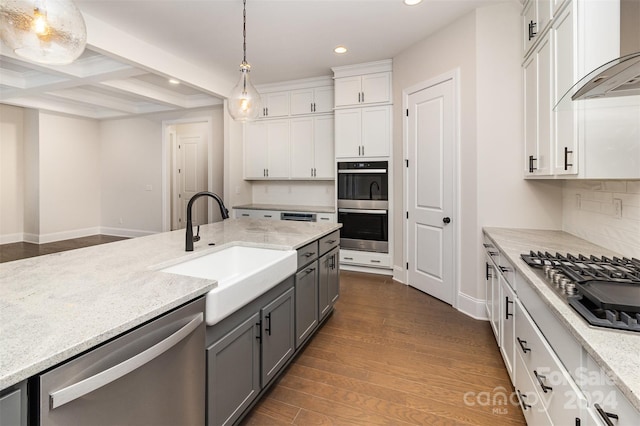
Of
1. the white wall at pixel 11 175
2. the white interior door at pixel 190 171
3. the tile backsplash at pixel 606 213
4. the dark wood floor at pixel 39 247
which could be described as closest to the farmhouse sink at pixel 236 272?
the tile backsplash at pixel 606 213

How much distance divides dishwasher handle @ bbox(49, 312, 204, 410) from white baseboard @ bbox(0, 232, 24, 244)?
7599 mm

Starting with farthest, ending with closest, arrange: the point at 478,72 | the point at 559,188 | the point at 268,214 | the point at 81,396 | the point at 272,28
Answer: the point at 268,214, the point at 272,28, the point at 478,72, the point at 559,188, the point at 81,396

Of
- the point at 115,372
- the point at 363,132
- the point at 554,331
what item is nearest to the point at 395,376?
the point at 554,331

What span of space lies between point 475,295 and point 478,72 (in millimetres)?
2142

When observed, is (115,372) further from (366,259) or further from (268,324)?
(366,259)

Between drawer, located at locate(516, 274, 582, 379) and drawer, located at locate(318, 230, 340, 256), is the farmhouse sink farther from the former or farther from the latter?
drawer, located at locate(516, 274, 582, 379)

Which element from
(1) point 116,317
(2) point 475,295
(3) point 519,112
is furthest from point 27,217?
(3) point 519,112

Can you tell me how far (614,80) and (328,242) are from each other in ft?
6.55

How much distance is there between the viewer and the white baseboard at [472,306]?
2.90 metres

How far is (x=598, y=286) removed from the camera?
1142 mm

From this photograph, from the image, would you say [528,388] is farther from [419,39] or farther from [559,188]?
[419,39]

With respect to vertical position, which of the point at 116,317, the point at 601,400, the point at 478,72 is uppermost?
the point at 478,72

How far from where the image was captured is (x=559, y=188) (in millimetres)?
2713

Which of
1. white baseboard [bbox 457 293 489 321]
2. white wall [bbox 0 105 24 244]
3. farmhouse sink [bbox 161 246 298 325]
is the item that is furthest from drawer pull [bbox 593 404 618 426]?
white wall [bbox 0 105 24 244]
